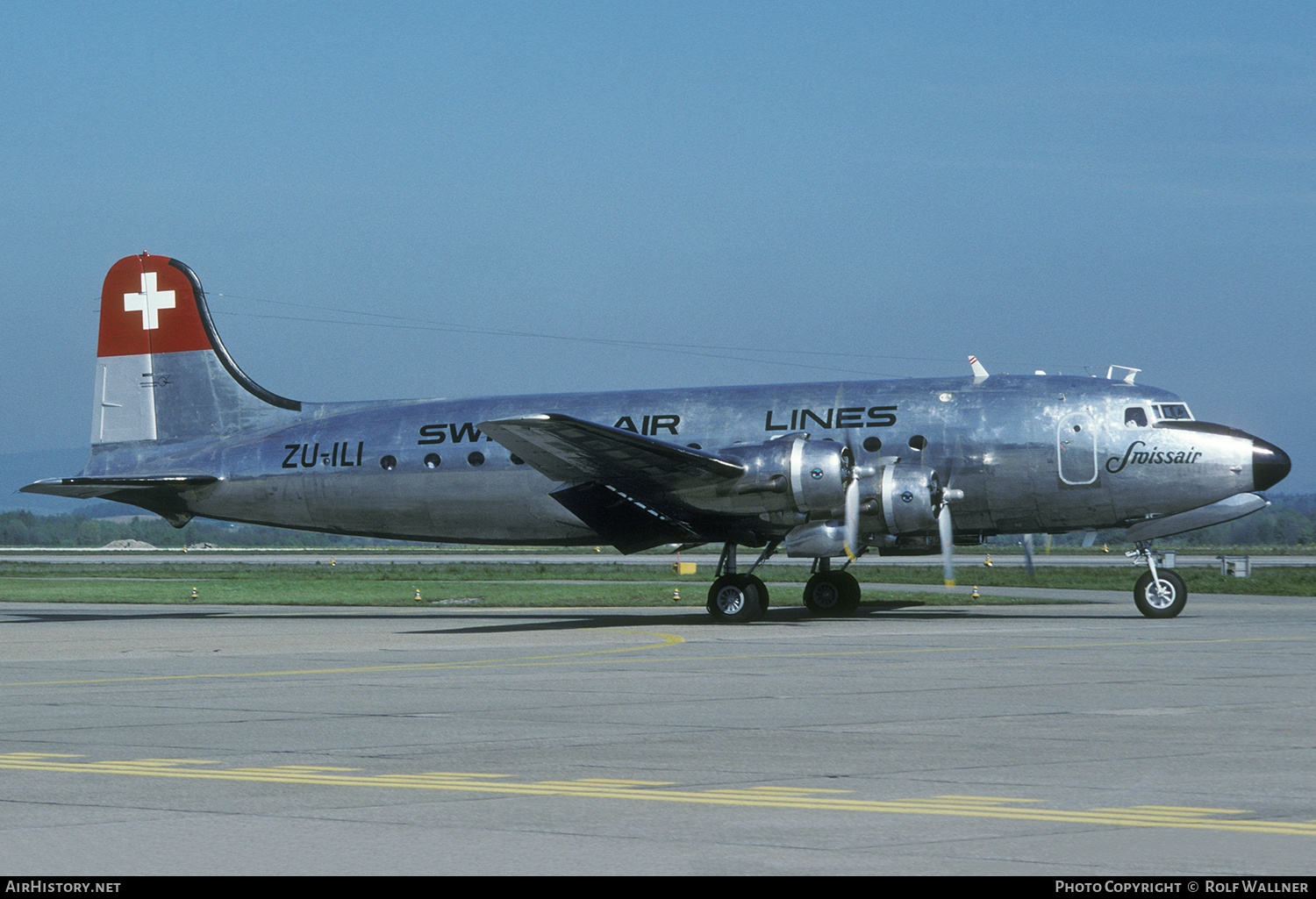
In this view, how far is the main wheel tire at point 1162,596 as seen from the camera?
25344mm

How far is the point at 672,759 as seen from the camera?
9.91 metres

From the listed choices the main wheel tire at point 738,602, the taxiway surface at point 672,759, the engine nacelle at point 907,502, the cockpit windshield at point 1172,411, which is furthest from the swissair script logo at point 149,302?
the cockpit windshield at point 1172,411

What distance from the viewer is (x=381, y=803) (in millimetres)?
8148

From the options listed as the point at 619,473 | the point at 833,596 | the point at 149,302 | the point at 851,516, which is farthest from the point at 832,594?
the point at 149,302

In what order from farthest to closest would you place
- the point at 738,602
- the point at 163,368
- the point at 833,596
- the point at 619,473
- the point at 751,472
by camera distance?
the point at 163,368 < the point at 833,596 < the point at 738,602 < the point at 619,473 < the point at 751,472

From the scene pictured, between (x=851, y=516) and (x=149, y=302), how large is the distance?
59.0ft

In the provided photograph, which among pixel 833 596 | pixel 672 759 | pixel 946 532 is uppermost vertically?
pixel 946 532

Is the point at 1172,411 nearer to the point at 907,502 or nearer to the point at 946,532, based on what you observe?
the point at 946,532

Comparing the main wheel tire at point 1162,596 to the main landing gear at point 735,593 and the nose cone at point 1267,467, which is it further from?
the main landing gear at point 735,593
